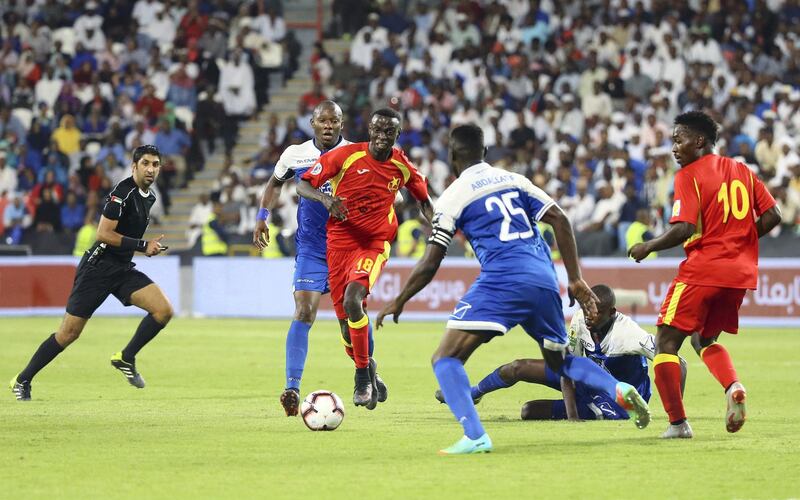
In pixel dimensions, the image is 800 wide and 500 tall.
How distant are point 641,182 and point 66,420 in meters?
17.5

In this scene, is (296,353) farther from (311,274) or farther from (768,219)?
(768,219)

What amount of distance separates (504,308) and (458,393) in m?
0.62

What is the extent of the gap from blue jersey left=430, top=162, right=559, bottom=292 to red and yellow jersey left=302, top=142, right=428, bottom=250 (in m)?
2.62

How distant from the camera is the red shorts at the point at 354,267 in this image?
11.4m

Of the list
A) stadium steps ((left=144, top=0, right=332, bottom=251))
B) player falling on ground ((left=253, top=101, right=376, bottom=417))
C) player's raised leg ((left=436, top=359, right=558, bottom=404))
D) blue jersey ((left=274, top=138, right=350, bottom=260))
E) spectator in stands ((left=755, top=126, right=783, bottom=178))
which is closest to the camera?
player's raised leg ((left=436, top=359, right=558, bottom=404))

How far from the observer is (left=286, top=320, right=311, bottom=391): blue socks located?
1122 cm

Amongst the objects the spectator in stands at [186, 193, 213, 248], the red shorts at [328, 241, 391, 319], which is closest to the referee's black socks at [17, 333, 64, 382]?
the red shorts at [328, 241, 391, 319]

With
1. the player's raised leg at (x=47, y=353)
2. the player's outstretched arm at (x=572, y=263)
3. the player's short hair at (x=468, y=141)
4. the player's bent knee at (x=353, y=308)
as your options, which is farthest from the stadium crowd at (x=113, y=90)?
the player's outstretched arm at (x=572, y=263)

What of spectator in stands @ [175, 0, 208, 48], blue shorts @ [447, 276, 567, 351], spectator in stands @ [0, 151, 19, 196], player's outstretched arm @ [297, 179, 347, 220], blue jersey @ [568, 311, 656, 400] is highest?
spectator in stands @ [175, 0, 208, 48]

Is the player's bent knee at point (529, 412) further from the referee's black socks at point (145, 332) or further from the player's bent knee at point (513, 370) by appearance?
the referee's black socks at point (145, 332)

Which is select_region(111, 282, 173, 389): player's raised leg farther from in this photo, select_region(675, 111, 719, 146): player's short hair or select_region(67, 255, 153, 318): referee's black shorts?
select_region(675, 111, 719, 146): player's short hair

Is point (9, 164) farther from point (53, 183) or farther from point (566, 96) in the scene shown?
point (566, 96)

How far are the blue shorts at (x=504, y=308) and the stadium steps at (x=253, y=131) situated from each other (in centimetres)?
2117

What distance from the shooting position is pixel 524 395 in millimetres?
13602
